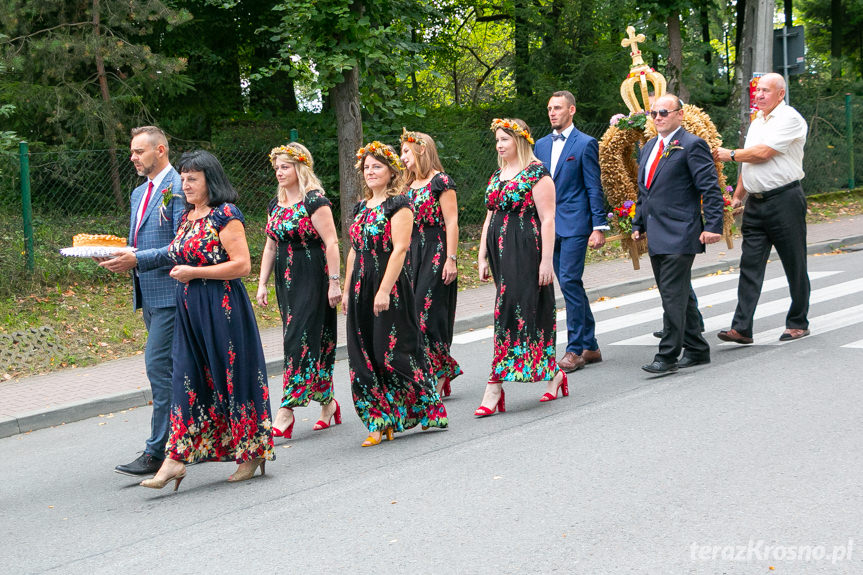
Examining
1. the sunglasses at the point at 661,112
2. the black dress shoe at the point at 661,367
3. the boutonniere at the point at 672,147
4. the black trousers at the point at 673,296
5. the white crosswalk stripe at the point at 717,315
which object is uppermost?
the sunglasses at the point at 661,112

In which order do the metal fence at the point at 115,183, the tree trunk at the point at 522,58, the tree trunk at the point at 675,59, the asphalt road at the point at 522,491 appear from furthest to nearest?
the tree trunk at the point at 522,58 < the tree trunk at the point at 675,59 < the metal fence at the point at 115,183 < the asphalt road at the point at 522,491

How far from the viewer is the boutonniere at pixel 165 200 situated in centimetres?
601

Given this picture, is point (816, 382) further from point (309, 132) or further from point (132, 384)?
point (309, 132)

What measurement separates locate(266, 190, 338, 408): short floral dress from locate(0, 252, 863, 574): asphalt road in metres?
0.38

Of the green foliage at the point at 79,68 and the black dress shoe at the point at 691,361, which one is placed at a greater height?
the green foliage at the point at 79,68

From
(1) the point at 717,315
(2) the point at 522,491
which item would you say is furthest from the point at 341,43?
(2) the point at 522,491

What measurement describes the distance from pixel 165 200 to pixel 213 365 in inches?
41.8

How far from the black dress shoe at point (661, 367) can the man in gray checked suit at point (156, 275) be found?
3.63 meters

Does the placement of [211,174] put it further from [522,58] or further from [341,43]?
[522,58]

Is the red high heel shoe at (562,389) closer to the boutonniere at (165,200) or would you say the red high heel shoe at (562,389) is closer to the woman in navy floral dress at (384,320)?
the woman in navy floral dress at (384,320)

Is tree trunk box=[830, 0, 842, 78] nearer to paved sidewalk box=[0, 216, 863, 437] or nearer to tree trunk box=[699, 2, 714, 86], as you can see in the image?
tree trunk box=[699, 2, 714, 86]

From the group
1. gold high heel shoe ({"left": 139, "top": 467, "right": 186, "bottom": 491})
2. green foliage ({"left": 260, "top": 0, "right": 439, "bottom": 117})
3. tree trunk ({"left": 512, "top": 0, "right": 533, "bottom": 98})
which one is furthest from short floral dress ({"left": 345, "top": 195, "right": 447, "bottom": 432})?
tree trunk ({"left": 512, "top": 0, "right": 533, "bottom": 98})

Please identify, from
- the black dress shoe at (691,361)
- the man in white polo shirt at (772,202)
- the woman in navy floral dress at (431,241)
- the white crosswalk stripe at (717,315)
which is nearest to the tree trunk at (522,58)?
the white crosswalk stripe at (717,315)

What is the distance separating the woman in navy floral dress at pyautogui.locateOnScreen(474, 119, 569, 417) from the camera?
6.98 m
